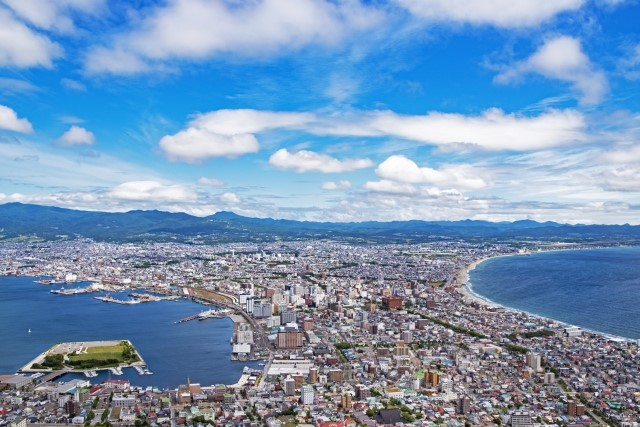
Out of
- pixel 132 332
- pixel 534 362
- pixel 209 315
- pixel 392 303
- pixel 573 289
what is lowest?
pixel 132 332

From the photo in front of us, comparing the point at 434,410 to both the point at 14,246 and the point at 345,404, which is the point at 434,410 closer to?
the point at 345,404

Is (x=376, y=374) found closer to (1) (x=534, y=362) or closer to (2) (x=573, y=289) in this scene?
(1) (x=534, y=362)

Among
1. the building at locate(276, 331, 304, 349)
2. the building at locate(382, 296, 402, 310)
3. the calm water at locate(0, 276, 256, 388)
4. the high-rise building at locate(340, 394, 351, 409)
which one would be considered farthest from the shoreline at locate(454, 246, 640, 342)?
the calm water at locate(0, 276, 256, 388)

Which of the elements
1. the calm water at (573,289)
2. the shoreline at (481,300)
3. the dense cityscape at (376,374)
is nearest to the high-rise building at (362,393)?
the dense cityscape at (376,374)

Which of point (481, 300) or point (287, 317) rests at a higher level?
point (481, 300)

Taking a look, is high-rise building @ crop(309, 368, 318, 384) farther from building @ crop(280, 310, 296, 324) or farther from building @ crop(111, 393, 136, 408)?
building @ crop(280, 310, 296, 324)

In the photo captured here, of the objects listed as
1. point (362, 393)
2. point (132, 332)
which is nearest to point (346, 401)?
point (362, 393)
